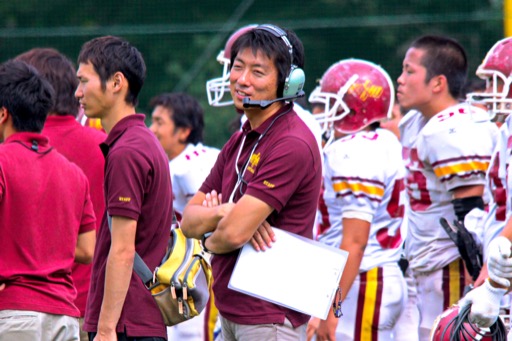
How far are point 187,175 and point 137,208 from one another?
9.56 ft

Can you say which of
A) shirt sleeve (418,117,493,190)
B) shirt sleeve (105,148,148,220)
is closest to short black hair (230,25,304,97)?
shirt sleeve (105,148,148,220)

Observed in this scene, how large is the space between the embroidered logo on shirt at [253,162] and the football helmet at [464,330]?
100 cm

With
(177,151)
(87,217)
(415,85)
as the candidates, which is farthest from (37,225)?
(177,151)

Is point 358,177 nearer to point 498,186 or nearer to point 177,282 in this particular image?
point 498,186

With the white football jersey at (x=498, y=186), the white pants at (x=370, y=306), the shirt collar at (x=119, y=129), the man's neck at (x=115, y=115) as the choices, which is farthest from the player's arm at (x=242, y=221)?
the white pants at (x=370, y=306)

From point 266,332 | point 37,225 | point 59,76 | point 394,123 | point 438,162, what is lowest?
point 394,123

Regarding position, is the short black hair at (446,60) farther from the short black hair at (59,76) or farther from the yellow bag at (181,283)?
the yellow bag at (181,283)

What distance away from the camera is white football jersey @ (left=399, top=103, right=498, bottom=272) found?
5.62m

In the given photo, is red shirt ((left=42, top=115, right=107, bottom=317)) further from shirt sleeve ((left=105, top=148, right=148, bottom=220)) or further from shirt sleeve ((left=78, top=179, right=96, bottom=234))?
shirt sleeve ((left=105, top=148, right=148, bottom=220))

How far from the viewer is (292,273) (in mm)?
3945

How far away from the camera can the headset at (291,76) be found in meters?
4.07

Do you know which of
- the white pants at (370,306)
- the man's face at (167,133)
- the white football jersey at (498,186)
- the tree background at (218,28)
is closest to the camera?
the white football jersey at (498,186)

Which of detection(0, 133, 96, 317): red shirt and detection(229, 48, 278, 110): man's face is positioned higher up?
detection(229, 48, 278, 110): man's face

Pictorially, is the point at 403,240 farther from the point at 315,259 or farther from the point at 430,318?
the point at 315,259
